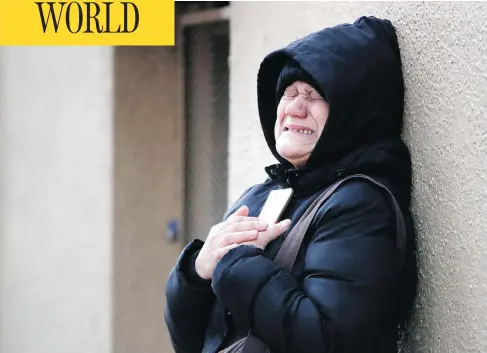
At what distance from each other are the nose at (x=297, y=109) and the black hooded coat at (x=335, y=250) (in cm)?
9

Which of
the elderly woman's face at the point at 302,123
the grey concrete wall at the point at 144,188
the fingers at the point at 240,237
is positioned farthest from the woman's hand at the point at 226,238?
the grey concrete wall at the point at 144,188

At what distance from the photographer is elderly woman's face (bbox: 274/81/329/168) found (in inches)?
68.0

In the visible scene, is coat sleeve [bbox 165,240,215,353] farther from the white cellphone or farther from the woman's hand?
the white cellphone

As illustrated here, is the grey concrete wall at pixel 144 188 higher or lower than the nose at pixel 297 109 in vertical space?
lower

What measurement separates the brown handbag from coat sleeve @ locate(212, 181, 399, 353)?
3 centimetres

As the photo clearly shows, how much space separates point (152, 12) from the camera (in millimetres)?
2467

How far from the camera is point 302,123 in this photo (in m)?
1.75

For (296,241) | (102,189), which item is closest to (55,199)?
(102,189)

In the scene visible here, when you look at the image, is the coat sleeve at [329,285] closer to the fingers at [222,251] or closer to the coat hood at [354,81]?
the fingers at [222,251]

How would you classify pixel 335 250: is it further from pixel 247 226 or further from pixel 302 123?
pixel 302 123

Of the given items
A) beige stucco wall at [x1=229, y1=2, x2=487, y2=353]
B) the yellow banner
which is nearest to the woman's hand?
beige stucco wall at [x1=229, y1=2, x2=487, y2=353]

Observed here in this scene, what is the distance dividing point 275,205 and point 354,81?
36 cm

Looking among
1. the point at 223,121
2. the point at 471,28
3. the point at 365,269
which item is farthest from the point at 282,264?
the point at 223,121

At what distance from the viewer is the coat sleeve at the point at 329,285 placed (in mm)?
1486
